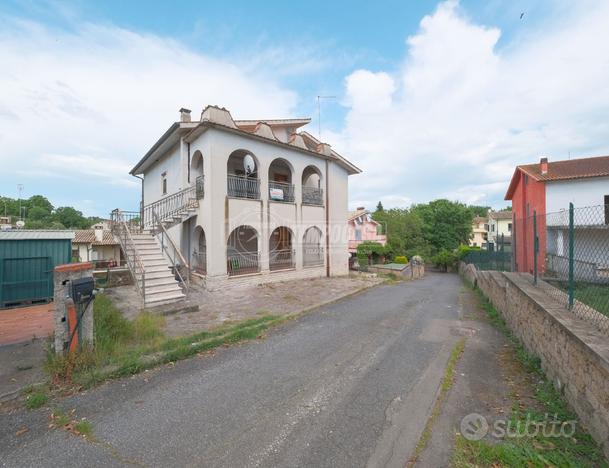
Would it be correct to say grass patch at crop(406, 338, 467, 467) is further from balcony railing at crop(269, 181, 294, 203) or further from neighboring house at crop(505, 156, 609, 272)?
balcony railing at crop(269, 181, 294, 203)

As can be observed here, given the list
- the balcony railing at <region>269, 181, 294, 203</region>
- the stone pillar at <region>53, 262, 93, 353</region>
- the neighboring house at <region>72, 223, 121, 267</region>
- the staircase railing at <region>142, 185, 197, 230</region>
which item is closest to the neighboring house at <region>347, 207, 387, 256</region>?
the balcony railing at <region>269, 181, 294, 203</region>

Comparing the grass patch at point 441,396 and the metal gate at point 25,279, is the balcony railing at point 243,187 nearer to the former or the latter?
the metal gate at point 25,279

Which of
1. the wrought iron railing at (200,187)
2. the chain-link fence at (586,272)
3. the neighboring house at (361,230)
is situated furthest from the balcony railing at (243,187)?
the neighboring house at (361,230)

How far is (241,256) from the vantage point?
12.9 m

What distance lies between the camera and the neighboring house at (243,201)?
420 inches

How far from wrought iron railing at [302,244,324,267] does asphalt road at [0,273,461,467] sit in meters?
9.36

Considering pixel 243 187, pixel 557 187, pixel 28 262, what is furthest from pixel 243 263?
pixel 557 187

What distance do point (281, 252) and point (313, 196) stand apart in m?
3.64

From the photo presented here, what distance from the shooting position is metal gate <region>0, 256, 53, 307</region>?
7.41 m

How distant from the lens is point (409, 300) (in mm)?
9727

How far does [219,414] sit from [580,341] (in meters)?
4.02

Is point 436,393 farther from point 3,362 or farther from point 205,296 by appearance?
point 205,296

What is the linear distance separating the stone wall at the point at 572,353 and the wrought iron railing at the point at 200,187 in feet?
35.2

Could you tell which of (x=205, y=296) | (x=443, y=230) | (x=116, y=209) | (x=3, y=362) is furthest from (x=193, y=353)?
(x=443, y=230)
